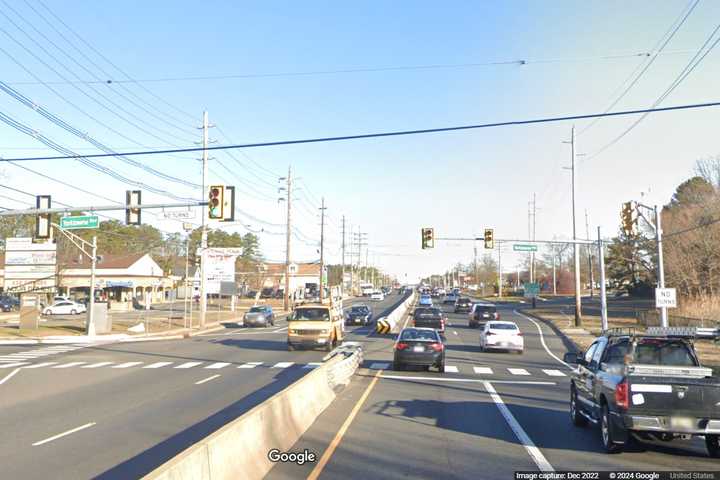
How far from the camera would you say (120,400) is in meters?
17.2

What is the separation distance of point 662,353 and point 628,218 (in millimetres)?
18634

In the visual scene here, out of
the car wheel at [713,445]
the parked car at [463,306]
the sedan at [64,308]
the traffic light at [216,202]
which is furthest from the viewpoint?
the sedan at [64,308]

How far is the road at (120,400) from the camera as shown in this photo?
1061 cm

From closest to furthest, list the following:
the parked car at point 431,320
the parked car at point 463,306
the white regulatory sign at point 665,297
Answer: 1. the white regulatory sign at point 665,297
2. the parked car at point 431,320
3. the parked car at point 463,306

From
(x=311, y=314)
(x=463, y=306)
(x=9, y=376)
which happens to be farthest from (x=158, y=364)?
(x=463, y=306)

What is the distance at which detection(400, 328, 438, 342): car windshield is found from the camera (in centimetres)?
2406

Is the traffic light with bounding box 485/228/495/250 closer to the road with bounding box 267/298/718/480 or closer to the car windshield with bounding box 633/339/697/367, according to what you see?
the road with bounding box 267/298/718/480

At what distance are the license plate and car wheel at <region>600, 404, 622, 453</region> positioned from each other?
2.98 ft

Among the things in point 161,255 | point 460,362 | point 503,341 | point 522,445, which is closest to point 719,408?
point 522,445

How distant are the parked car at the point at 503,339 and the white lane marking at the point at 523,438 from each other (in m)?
14.8

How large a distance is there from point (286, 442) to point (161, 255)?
118 meters

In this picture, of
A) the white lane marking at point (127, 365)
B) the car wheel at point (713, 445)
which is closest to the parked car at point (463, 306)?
the white lane marking at point (127, 365)

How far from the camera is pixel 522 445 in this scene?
11.2m

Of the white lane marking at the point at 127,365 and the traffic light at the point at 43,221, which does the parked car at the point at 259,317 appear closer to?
the white lane marking at the point at 127,365
